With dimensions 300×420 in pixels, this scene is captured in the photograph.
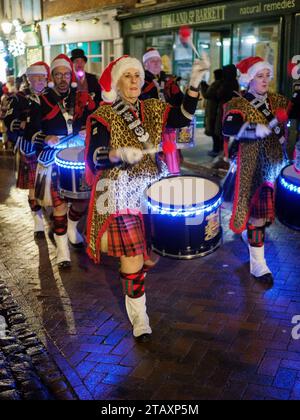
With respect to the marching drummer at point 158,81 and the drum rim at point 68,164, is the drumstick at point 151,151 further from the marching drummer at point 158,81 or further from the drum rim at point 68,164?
the marching drummer at point 158,81

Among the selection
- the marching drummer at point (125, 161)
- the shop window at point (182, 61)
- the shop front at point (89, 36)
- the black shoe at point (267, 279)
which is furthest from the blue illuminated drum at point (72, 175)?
the shop front at point (89, 36)

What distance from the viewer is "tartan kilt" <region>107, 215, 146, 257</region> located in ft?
12.5

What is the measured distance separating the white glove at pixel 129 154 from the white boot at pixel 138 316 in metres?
1.15

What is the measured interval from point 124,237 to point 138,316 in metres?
0.69

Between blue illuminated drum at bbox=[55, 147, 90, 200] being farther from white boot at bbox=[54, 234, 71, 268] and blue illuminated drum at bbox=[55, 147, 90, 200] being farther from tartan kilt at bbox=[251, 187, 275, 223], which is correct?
tartan kilt at bbox=[251, 187, 275, 223]

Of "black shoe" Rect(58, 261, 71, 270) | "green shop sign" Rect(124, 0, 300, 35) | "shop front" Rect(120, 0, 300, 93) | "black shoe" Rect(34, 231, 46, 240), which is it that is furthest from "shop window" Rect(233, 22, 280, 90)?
"black shoe" Rect(58, 261, 71, 270)

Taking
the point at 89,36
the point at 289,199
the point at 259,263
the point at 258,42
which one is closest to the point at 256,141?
the point at 289,199

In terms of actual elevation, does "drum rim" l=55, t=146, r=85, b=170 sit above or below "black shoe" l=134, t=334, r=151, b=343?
above

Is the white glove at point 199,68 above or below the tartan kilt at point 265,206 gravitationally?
above

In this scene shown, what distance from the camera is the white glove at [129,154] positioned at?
350cm

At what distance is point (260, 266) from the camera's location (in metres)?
5.08

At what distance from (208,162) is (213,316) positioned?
702 centimetres

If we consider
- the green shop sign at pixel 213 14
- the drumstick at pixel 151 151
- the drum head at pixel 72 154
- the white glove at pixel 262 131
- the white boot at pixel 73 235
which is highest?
the green shop sign at pixel 213 14

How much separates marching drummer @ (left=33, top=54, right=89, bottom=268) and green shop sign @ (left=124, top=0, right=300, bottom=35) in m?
6.08
